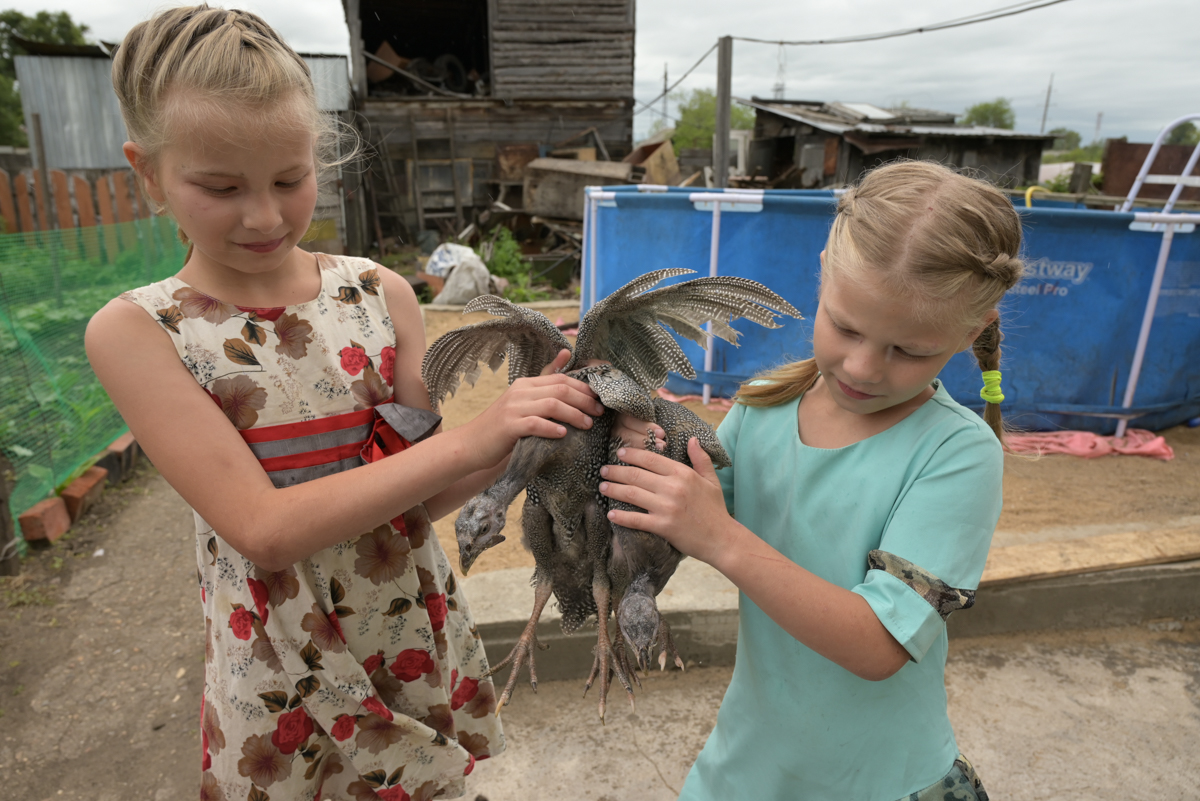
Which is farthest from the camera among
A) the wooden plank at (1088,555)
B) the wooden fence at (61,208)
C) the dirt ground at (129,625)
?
the wooden fence at (61,208)

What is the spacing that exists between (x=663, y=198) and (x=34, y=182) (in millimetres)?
5511

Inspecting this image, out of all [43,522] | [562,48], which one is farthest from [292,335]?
[562,48]

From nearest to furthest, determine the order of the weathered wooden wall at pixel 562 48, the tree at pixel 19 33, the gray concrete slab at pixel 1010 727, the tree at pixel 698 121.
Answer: the gray concrete slab at pixel 1010 727
the weathered wooden wall at pixel 562 48
the tree at pixel 19 33
the tree at pixel 698 121

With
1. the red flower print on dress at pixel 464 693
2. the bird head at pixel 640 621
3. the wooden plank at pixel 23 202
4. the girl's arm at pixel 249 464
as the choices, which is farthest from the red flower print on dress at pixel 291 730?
the wooden plank at pixel 23 202

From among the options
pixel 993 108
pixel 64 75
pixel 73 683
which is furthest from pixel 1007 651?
pixel 993 108

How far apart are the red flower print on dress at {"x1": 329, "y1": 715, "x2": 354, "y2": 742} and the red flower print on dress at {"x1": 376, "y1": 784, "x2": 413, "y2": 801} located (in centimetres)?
21

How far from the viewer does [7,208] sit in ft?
19.7

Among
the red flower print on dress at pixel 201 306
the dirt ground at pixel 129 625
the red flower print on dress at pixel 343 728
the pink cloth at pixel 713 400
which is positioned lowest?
the dirt ground at pixel 129 625

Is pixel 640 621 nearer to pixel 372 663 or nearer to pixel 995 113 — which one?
pixel 372 663

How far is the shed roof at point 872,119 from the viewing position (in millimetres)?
15409

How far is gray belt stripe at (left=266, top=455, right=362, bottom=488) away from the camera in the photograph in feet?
4.75

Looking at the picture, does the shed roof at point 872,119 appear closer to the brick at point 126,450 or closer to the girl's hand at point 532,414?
the brick at point 126,450

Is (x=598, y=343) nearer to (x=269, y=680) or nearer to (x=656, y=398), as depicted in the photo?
(x=656, y=398)

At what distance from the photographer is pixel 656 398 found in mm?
1423
